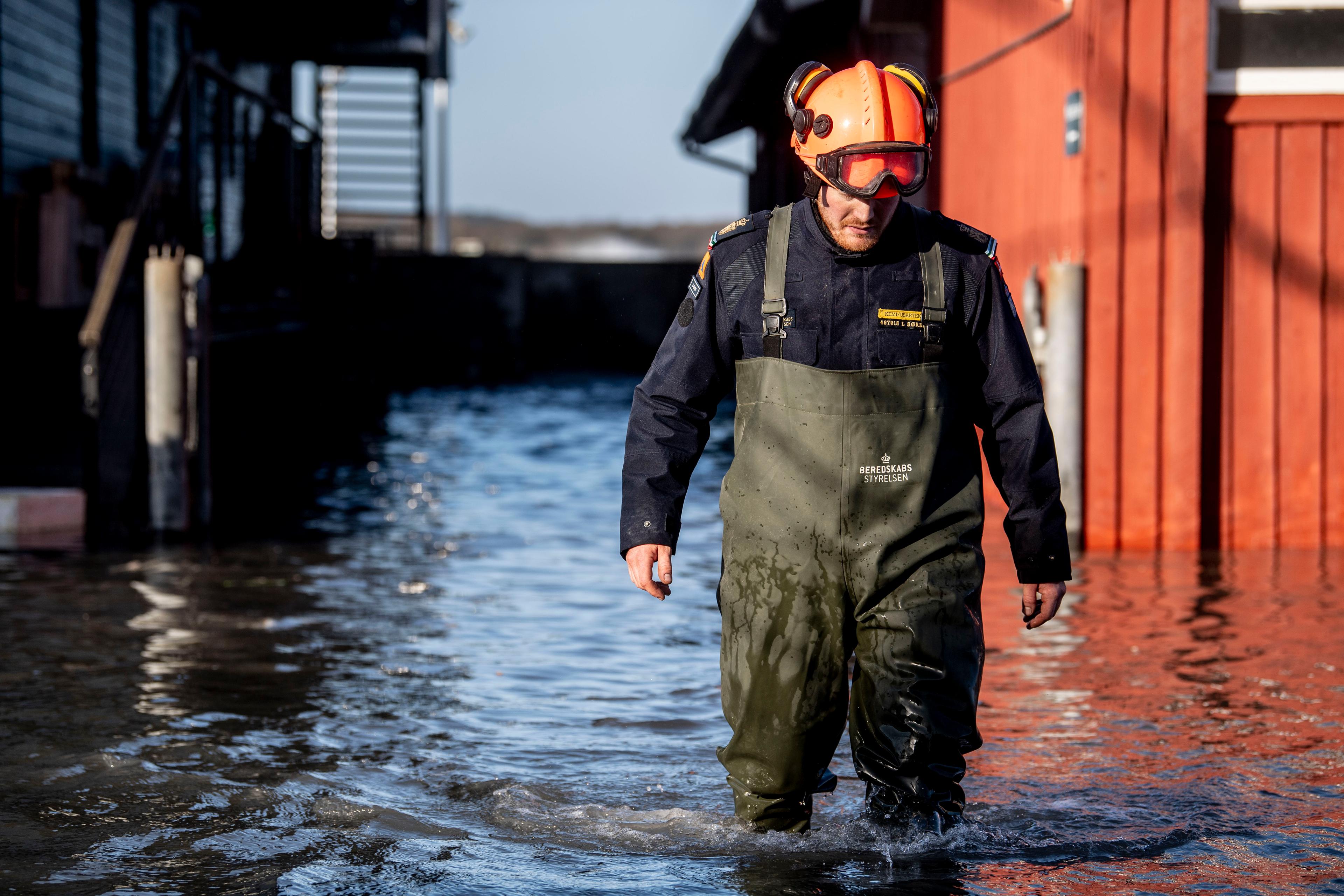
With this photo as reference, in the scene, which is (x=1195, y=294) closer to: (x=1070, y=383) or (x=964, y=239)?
(x=1070, y=383)

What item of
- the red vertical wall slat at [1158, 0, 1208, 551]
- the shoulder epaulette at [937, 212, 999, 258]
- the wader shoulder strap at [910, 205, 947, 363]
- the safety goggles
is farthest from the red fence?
the safety goggles

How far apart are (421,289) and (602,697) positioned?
2123cm

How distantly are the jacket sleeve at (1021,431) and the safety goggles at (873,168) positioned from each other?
319 mm

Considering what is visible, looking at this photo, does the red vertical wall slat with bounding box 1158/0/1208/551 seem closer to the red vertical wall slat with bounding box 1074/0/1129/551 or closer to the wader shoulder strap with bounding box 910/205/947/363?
the red vertical wall slat with bounding box 1074/0/1129/551

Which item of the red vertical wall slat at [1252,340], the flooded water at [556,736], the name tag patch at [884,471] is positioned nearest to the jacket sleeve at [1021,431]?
the name tag patch at [884,471]

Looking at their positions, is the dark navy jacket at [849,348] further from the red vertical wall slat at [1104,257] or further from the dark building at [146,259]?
the dark building at [146,259]

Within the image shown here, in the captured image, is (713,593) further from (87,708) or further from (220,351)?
(220,351)

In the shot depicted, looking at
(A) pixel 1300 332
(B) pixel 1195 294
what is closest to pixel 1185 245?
(B) pixel 1195 294

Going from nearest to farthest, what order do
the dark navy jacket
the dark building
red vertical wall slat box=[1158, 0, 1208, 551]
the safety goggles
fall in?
1. the safety goggles
2. the dark navy jacket
3. red vertical wall slat box=[1158, 0, 1208, 551]
4. the dark building

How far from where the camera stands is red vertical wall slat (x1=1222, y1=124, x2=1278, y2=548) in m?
8.70

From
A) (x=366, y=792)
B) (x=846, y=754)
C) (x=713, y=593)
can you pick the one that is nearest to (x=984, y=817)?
(x=846, y=754)

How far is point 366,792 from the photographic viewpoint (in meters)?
4.42

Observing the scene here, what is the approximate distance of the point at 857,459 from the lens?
12.0ft

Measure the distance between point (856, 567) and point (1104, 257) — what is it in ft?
17.8
